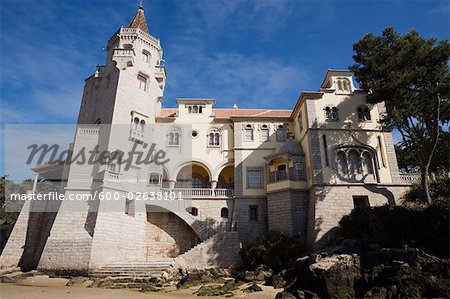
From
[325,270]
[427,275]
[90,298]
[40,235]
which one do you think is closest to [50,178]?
[40,235]

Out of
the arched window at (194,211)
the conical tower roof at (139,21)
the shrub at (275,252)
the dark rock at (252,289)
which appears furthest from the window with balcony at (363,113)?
the conical tower roof at (139,21)

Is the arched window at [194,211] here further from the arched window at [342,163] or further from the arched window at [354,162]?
the arched window at [354,162]

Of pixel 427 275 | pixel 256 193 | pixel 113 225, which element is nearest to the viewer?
pixel 427 275

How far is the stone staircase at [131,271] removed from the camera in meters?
17.6

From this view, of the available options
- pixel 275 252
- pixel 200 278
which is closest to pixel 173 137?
pixel 200 278

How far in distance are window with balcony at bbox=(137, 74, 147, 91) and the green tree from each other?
19725mm

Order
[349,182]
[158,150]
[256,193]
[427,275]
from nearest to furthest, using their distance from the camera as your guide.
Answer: [427,275], [349,182], [256,193], [158,150]

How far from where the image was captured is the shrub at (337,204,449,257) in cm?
1650

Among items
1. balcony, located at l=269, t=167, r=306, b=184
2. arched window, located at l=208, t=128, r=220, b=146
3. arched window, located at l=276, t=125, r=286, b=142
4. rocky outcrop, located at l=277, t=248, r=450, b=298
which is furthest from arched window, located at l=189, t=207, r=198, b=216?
rocky outcrop, located at l=277, t=248, r=450, b=298

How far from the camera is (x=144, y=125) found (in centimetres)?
2664

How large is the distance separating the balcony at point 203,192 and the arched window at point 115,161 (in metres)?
4.46

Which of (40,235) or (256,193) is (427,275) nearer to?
(256,193)

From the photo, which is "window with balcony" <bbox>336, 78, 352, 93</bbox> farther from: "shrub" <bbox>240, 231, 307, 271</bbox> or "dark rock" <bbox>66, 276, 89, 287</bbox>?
"dark rock" <bbox>66, 276, 89, 287</bbox>

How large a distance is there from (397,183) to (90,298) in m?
22.6
